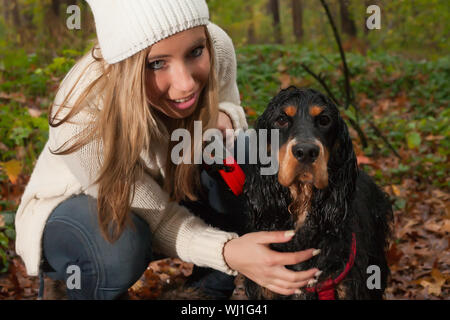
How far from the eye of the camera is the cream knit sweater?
214cm

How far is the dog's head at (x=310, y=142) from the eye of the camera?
183 cm

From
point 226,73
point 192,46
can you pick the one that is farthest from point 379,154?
point 192,46

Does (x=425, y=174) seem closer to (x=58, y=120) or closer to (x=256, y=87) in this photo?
(x=256, y=87)

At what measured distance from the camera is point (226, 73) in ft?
8.97

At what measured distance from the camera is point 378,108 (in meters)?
6.65

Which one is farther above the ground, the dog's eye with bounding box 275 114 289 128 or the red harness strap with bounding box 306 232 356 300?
the dog's eye with bounding box 275 114 289 128

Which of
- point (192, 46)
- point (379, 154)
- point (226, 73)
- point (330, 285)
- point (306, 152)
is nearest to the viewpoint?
point (306, 152)

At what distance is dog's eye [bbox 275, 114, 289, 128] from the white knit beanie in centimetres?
55

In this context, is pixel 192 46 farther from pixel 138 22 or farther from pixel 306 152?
pixel 306 152

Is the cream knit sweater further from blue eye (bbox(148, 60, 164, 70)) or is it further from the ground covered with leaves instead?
the ground covered with leaves

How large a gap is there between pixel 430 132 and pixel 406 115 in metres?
1.22

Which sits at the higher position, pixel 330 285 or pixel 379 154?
pixel 379 154

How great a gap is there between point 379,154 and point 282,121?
10.6 ft

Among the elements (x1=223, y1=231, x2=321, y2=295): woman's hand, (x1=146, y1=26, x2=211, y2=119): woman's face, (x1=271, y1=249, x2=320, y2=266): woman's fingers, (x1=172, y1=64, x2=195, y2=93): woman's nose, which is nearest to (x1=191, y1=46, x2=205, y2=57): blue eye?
(x1=146, y1=26, x2=211, y2=119): woman's face
